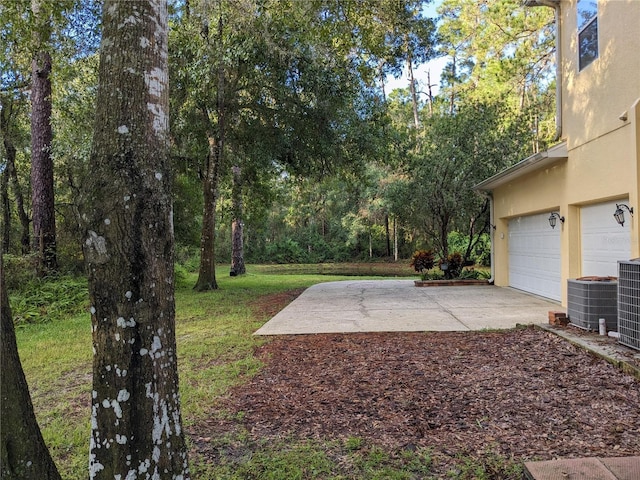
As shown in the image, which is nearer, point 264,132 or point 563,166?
point 563,166

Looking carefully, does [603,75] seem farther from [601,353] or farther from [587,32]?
[601,353]

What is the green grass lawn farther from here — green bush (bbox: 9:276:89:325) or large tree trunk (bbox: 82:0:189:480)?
large tree trunk (bbox: 82:0:189:480)

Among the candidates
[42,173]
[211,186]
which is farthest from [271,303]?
[42,173]

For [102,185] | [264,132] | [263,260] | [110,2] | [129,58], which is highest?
[264,132]

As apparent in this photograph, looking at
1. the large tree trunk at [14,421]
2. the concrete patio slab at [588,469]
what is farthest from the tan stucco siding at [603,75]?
the large tree trunk at [14,421]

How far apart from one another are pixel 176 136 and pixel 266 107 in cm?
250

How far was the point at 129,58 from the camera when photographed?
189 cm

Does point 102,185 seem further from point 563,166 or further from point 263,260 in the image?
point 263,260

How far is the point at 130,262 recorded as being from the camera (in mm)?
1816

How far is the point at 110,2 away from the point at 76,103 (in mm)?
9075

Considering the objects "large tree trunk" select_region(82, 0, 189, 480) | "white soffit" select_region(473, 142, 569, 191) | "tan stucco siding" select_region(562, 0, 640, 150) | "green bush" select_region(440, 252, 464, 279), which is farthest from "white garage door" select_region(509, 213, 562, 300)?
"large tree trunk" select_region(82, 0, 189, 480)

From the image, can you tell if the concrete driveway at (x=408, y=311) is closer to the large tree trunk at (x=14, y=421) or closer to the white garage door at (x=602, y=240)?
the white garage door at (x=602, y=240)

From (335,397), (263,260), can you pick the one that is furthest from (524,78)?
(263,260)

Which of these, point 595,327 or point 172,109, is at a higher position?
point 172,109
